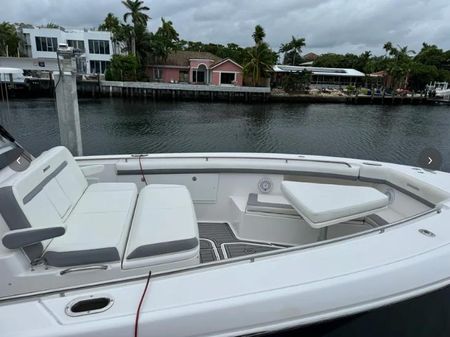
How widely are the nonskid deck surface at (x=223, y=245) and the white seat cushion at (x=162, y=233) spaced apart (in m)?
0.49

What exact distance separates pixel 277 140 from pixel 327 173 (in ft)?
44.2

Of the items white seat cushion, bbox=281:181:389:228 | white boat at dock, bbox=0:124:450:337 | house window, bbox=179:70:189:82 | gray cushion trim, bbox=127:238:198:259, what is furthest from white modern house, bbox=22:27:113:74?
gray cushion trim, bbox=127:238:198:259

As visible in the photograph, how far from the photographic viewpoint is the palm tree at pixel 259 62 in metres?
36.4

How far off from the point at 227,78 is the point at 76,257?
128ft

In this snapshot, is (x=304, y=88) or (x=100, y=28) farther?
(x=100, y=28)

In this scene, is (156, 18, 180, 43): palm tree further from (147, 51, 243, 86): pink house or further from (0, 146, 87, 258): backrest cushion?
(0, 146, 87, 258): backrest cushion

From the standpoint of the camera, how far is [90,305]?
120cm

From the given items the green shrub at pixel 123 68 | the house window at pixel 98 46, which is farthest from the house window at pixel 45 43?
the green shrub at pixel 123 68

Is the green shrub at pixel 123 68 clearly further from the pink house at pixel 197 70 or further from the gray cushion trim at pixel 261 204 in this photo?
the gray cushion trim at pixel 261 204

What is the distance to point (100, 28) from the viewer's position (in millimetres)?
51844

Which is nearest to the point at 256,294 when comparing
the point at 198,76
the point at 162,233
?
the point at 162,233

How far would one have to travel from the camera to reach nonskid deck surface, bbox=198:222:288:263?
2412 mm

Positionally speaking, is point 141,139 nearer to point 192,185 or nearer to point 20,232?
point 192,185

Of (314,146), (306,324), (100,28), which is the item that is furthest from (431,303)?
(100,28)
